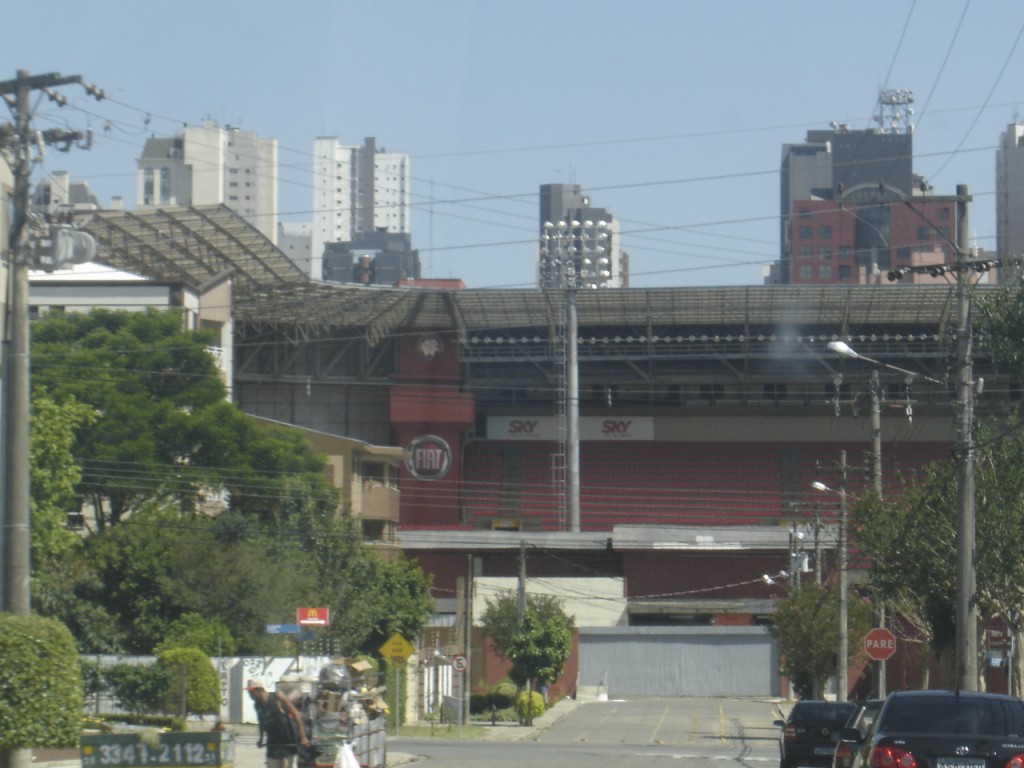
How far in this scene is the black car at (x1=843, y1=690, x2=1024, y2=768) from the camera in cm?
1350

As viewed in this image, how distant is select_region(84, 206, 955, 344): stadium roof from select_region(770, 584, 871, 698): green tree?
2807cm

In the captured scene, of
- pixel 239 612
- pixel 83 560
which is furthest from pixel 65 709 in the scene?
pixel 83 560

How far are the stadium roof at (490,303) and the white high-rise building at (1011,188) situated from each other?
4284cm

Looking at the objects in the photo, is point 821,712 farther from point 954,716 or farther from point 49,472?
point 49,472

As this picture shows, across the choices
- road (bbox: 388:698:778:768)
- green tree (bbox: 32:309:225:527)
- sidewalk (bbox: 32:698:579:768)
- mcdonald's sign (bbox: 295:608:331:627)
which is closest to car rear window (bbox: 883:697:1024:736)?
sidewalk (bbox: 32:698:579:768)

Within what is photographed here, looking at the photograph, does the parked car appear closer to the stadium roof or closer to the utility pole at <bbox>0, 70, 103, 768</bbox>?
the utility pole at <bbox>0, 70, 103, 768</bbox>

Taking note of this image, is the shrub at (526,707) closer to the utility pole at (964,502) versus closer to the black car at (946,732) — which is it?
the utility pole at (964,502)

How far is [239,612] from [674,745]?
50.1 feet

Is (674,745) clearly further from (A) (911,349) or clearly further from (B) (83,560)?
(A) (911,349)

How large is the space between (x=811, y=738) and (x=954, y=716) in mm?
13185

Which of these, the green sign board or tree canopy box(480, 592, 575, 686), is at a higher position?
the green sign board

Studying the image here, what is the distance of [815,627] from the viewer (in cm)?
5528

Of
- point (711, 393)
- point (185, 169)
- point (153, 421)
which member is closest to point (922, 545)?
point (153, 421)

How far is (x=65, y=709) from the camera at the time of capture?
1666 cm
